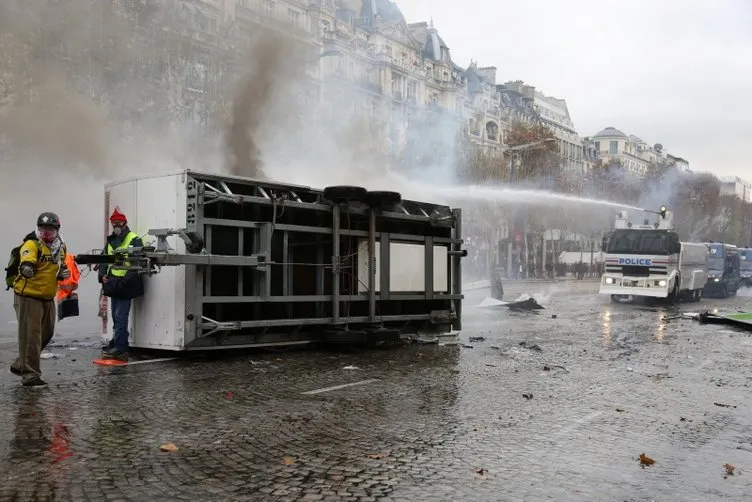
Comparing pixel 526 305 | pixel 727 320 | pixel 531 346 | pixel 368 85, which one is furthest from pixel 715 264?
pixel 531 346

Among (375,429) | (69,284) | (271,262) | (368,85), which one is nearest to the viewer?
(375,429)

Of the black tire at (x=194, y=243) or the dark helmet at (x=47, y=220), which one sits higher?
the dark helmet at (x=47, y=220)

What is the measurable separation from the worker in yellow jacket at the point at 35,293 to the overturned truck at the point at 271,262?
81cm

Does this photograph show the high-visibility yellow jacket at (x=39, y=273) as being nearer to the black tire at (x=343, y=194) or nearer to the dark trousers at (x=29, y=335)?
the dark trousers at (x=29, y=335)

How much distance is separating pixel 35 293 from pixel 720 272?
113ft

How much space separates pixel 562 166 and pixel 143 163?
4432cm

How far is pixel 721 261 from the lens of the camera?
1382 inches

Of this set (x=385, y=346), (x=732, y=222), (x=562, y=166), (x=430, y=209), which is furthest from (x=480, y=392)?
(x=732, y=222)

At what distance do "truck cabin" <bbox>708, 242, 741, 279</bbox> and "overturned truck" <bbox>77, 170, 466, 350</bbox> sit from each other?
27269 millimetres

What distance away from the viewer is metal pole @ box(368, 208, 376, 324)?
35.0ft

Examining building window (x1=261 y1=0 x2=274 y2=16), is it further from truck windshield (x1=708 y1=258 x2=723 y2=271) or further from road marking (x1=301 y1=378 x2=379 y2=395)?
truck windshield (x1=708 y1=258 x2=723 y2=271)

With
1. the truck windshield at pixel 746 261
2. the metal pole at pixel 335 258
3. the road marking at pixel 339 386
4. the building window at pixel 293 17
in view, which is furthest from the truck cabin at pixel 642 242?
the truck windshield at pixel 746 261

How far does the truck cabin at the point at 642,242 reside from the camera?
82.6 ft

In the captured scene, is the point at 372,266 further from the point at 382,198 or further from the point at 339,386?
the point at 339,386
